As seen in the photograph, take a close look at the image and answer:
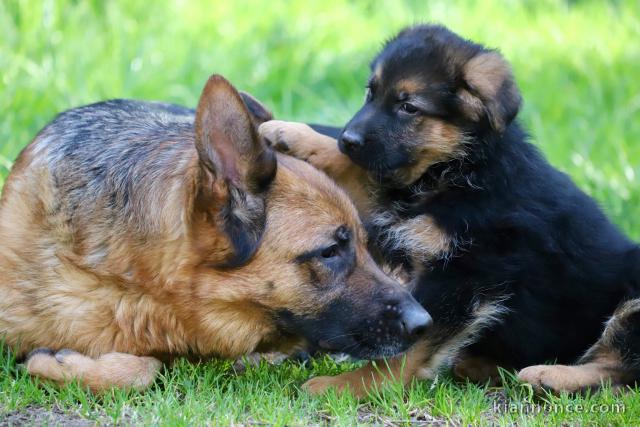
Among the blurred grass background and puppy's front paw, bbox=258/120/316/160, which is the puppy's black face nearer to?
puppy's front paw, bbox=258/120/316/160

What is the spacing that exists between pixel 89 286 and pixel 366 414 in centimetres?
141

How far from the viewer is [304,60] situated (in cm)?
973

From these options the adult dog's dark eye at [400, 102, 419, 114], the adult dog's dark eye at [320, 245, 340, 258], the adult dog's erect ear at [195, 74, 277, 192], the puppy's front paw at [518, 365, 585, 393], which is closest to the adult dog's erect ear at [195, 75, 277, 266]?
the adult dog's erect ear at [195, 74, 277, 192]

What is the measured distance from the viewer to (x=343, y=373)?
4.66 metres

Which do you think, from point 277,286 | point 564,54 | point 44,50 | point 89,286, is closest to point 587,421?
point 277,286

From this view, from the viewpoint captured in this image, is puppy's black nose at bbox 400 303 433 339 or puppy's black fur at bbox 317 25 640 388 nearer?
puppy's black nose at bbox 400 303 433 339

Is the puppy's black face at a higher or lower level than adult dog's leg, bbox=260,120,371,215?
higher

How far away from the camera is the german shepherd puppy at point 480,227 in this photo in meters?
4.77

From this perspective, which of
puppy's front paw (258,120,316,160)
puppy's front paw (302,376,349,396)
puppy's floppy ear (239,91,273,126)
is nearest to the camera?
puppy's front paw (302,376,349,396)

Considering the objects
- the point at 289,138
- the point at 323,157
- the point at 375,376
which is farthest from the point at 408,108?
the point at 375,376

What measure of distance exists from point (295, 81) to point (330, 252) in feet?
17.4

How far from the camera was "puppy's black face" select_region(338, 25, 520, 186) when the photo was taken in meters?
4.90

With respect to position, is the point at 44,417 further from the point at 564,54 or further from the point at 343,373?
the point at 564,54

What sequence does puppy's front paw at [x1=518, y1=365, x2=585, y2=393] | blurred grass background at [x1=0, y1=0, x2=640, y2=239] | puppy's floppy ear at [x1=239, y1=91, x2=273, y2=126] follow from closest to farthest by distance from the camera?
puppy's front paw at [x1=518, y1=365, x2=585, y2=393] < puppy's floppy ear at [x1=239, y1=91, x2=273, y2=126] < blurred grass background at [x1=0, y1=0, x2=640, y2=239]
